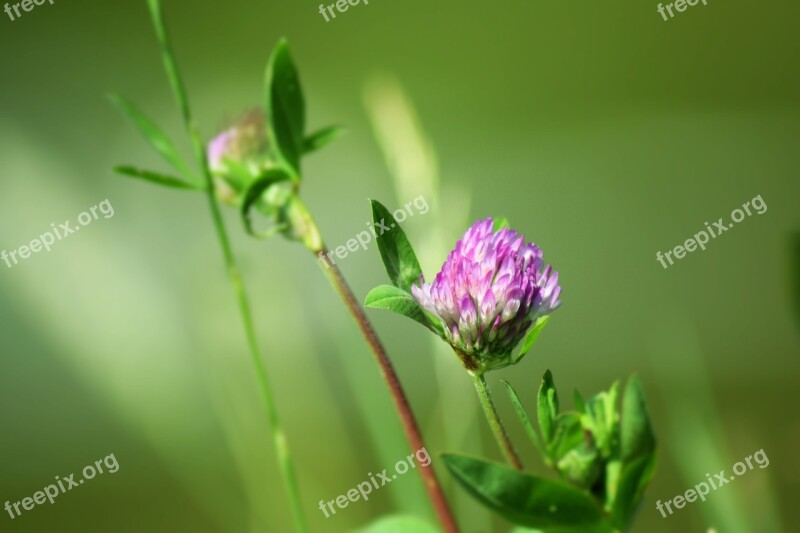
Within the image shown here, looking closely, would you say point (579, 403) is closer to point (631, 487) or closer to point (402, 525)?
point (631, 487)

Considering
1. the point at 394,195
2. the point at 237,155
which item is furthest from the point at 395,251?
the point at 394,195

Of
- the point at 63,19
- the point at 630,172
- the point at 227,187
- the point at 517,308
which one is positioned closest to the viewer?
the point at 517,308

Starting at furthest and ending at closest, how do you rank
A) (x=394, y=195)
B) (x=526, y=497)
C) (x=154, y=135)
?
1. (x=394, y=195)
2. (x=154, y=135)
3. (x=526, y=497)

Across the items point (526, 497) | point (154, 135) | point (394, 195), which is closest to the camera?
point (526, 497)

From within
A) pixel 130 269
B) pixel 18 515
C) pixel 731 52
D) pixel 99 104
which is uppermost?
pixel 99 104

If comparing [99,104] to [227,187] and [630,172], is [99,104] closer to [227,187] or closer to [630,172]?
[630,172]

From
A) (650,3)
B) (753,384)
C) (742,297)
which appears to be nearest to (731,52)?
(650,3)
